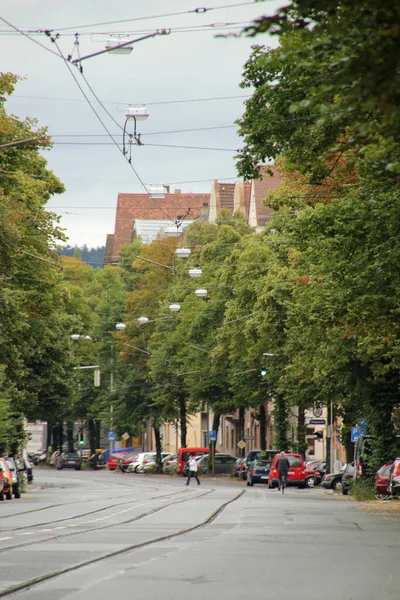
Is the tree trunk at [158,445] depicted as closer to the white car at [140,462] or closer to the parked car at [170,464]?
the parked car at [170,464]

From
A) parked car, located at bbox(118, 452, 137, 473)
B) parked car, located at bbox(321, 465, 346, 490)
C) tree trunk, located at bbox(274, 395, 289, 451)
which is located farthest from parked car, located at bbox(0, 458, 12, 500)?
parked car, located at bbox(118, 452, 137, 473)

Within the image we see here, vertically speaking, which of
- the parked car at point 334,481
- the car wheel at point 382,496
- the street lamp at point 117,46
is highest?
the street lamp at point 117,46

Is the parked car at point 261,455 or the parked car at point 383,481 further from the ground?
the parked car at point 261,455

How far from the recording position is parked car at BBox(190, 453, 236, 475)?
245ft

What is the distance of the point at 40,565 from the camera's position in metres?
13.5

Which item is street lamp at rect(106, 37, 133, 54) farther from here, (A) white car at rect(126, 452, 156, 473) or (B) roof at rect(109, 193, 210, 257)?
(B) roof at rect(109, 193, 210, 257)

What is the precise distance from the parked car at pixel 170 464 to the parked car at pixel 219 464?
13.9ft

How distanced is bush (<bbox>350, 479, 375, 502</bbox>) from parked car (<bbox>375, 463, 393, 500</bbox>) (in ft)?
2.95

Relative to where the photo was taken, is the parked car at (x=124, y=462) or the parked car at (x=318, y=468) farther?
the parked car at (x=124, y=462)

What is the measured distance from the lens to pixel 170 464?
264ft

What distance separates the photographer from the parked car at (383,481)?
3801 cm

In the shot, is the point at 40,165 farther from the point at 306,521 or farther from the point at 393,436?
the point at 306,521

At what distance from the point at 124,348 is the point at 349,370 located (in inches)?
1797

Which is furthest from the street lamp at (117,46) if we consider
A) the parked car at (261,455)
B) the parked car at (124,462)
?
the parked car at (124,462)
